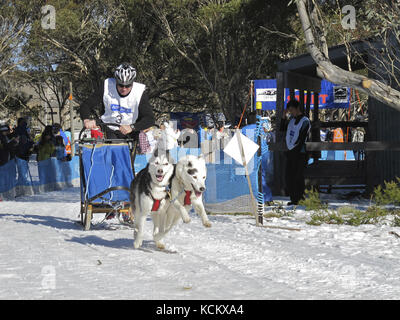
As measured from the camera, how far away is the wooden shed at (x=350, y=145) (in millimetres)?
12422

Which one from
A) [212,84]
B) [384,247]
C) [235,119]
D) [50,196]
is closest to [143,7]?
[212,84]

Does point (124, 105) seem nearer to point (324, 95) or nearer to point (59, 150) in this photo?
point (59, 150)

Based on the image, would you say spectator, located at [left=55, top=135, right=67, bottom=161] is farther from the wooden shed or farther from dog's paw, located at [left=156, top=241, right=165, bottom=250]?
dog's paw, located at [left=156, top=241, right=165, bottom=250]

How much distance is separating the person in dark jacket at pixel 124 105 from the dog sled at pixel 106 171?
231 mm

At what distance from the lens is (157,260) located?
6410 millimetres

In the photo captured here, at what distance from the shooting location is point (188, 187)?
6191 millimetres

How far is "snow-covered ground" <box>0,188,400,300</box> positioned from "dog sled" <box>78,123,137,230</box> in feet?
1.24

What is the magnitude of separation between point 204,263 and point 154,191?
87 cm

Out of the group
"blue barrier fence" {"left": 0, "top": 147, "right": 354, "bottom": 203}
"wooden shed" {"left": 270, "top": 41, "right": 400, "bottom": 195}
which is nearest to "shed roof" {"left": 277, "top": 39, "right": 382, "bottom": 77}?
"wooden shed" {"left": 270, "top": 41, "right": 400, "bottom": 195}

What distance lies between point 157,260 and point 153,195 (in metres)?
0.64

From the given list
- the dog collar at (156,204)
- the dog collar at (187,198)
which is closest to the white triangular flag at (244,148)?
the dog collar at (156,204)

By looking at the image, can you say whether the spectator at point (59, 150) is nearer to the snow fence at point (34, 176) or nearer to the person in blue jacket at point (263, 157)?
the snow fence at point (34, 176)

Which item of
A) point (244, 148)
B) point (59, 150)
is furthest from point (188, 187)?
point (59, 150)
